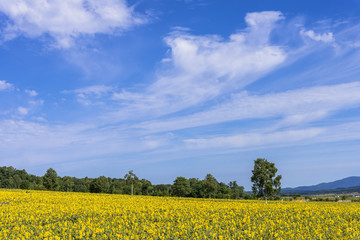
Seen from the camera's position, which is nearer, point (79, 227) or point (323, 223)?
point (79, 227)

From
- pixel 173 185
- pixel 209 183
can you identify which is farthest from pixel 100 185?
pixel 209 183

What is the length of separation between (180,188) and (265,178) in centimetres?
4313

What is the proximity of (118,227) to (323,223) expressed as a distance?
1448 centimetres

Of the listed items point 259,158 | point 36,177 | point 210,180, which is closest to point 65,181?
point 36,177

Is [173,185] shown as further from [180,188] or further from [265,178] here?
[265,178]

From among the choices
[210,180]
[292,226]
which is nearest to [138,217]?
[292,226]

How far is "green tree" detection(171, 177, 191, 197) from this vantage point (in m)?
A: 95.2

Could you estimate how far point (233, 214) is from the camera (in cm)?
2422

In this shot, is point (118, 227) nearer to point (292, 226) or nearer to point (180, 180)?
point (292, 226)

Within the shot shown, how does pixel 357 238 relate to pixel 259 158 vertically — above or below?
below

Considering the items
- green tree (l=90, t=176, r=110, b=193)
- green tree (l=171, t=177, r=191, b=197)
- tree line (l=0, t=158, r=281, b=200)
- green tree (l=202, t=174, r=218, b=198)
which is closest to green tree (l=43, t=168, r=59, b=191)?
tree line (l=0, t=158, r=281, b=200)

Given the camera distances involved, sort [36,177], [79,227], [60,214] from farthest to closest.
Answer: [36,177]
[60,214]
[79,227]

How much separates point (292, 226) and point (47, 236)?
49.5ft

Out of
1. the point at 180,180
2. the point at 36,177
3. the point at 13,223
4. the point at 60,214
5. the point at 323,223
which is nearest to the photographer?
the point at 13,223
